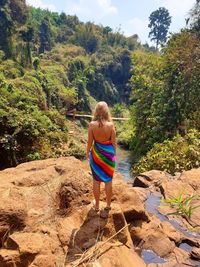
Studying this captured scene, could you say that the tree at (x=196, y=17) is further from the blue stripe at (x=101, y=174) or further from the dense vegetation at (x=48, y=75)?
the blue stripe at (x=101, y=174)

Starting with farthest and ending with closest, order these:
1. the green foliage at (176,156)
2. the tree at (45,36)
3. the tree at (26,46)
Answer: the tree at (45,36), the tree at (26,46), the green foliage at (176,156)

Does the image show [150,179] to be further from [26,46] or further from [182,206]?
[26,46]

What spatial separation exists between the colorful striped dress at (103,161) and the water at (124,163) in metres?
11.8

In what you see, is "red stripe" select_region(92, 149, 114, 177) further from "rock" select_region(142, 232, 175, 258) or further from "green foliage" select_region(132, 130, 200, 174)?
"green foliage" select_region(132, 130, 200, 174)

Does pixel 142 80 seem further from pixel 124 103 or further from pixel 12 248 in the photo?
pixel 124 103

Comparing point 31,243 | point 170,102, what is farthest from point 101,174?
point 170,102

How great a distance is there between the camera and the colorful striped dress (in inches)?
211

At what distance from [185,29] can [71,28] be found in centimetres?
4789

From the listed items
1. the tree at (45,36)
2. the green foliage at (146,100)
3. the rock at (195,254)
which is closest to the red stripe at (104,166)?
the rock at (195,254)

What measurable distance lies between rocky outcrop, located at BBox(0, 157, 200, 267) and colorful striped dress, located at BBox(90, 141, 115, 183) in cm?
47

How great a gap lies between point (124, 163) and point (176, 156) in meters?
9.71

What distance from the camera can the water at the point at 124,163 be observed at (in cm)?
1890

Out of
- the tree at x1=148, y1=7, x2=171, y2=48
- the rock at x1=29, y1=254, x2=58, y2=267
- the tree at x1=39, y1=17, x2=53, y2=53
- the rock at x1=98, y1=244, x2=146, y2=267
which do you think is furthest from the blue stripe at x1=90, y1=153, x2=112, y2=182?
the tree at x1=148, y1=7, x2=171, y2=48

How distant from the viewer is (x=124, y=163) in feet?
76.4
